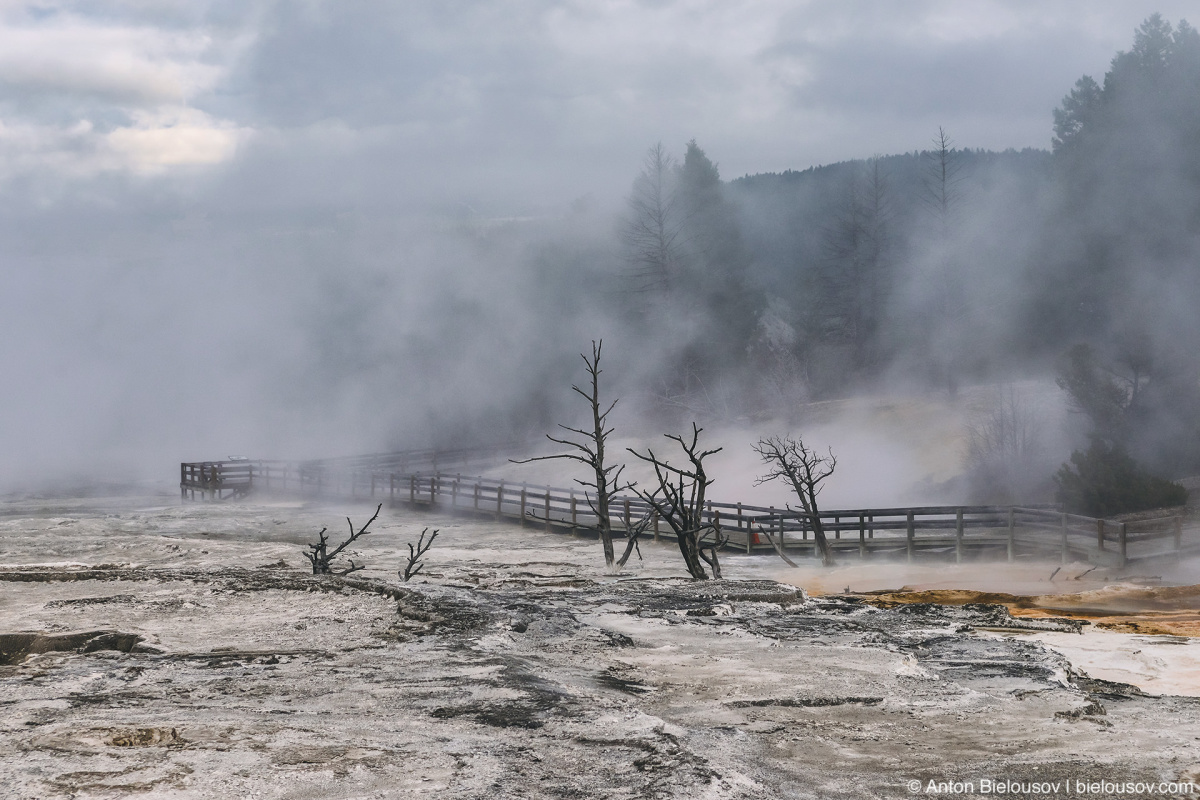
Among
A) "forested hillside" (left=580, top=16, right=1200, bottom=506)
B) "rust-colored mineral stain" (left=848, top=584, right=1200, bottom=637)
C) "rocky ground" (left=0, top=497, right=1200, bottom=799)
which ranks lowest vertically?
"rust-colored mineral stain" (left=848, top=584, right=1200, bottom=637)

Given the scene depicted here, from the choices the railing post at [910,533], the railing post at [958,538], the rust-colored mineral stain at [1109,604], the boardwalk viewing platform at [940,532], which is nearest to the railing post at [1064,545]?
the boardwalk viewing platform at [940,532]

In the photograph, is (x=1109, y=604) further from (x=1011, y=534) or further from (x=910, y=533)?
(x=910, y=533)

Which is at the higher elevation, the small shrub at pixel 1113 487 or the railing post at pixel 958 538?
the small shrub at pixel 1113 487

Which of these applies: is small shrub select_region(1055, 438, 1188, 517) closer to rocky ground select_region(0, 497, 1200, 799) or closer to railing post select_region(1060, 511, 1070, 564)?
railing post select_region(1060, 511, 1070, 564)

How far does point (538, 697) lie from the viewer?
604 centimetres

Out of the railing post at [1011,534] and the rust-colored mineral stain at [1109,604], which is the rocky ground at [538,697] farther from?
the railing post at [1011,534]

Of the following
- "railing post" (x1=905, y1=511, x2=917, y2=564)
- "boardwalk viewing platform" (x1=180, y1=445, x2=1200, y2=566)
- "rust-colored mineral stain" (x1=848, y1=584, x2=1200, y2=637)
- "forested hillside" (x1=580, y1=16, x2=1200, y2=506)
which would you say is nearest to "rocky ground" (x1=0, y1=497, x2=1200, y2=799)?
"rust-colored mineral stain" (x1=848, y1=584, x2=1200, y2=637)

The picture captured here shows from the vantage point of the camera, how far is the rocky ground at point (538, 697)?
4738 millimetres

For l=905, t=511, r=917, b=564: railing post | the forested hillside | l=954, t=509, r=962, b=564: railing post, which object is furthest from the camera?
the forested hillside

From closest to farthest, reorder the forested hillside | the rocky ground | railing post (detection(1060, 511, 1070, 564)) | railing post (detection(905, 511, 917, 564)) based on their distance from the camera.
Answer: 1. the rocky ground
2. railing post (detection(1060, 511, 1070, 564))
3. railing post (detection(905, 511, 917, 564))
4. the forested hillside

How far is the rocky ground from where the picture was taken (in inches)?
187

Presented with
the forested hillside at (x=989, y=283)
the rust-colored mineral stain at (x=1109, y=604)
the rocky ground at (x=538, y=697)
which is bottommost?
the rust-colored mineral stain at (x=1109, y=604)

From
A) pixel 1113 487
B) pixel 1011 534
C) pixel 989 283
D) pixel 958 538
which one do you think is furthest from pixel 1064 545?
pixel 989 283

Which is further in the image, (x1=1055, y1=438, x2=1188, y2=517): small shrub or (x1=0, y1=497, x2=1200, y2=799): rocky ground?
(x1=1055, y1=438, x2=1188, y2=517): small shrub
